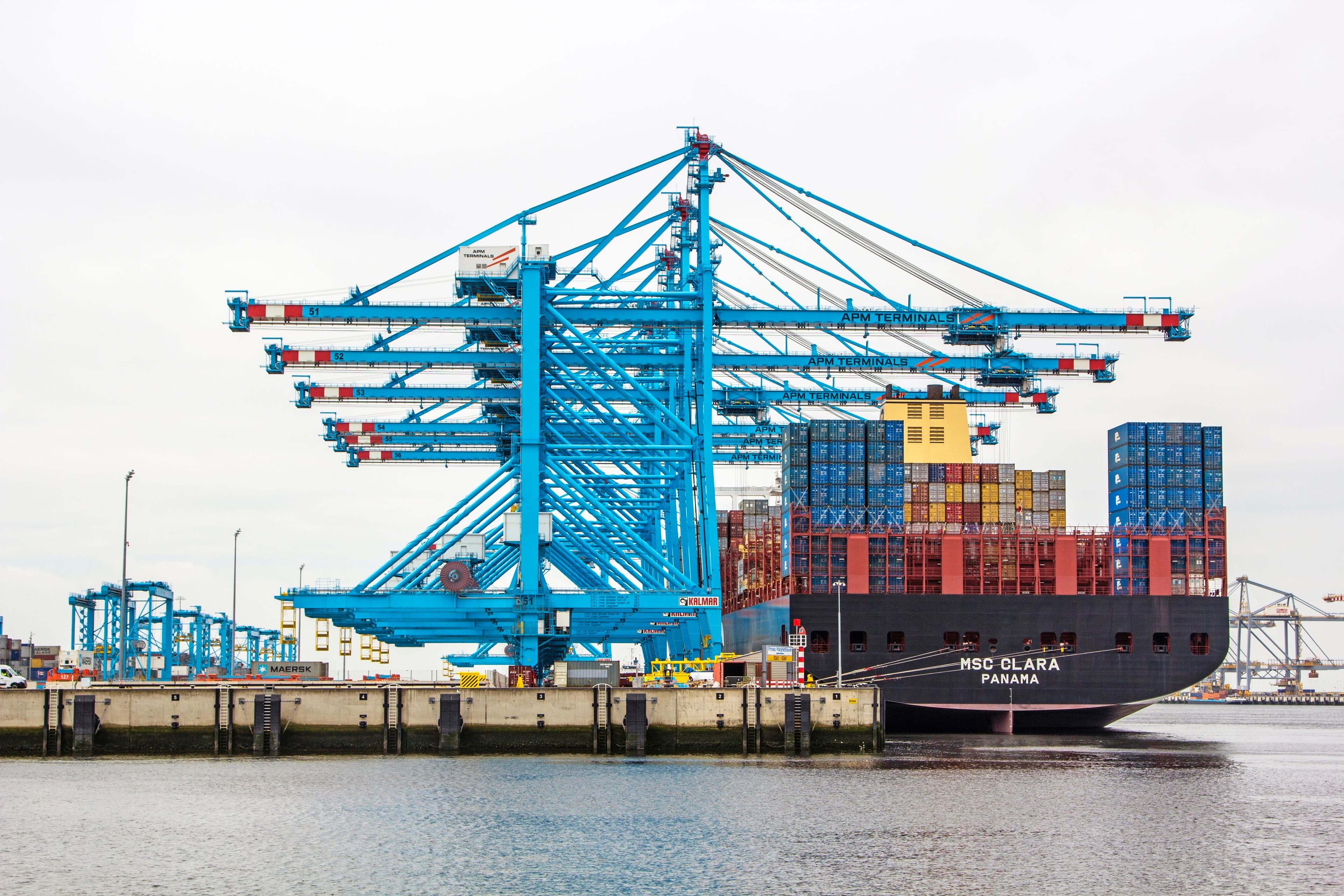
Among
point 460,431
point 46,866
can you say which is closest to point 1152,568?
point 460,431

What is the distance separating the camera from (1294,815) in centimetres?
3816

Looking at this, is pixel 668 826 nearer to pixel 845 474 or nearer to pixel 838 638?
pixel 838 638

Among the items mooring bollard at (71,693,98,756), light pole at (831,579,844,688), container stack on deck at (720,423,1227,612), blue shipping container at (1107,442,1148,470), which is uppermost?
blue shipping container at (1107,442,1148,470)

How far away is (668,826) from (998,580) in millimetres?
29486

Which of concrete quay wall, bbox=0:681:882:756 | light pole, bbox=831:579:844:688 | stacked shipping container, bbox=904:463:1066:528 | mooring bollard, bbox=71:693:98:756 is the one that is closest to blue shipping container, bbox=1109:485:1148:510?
stacked shipping container, bbox=904:463:1066:528

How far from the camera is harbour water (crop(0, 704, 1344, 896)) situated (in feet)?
94.9

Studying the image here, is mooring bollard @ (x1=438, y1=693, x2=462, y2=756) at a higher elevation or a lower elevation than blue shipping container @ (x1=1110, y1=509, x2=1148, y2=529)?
lower

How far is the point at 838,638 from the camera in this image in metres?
59.3

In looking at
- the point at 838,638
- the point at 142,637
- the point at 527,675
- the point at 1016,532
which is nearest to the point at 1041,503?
the point at 1016,532

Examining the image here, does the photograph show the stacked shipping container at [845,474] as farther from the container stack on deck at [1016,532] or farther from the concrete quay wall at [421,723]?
the concrete quay wall at [421,723]

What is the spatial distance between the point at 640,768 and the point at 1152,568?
26312mm

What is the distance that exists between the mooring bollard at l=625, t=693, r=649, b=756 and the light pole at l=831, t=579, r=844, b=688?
8.63 m

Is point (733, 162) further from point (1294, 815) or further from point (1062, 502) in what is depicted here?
point (1294, 815)

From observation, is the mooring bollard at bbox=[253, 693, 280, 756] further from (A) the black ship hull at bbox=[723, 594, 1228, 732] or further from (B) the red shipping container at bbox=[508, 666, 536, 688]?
(A) the black ship hull at bbox=[723, 594, 1228, 732]
